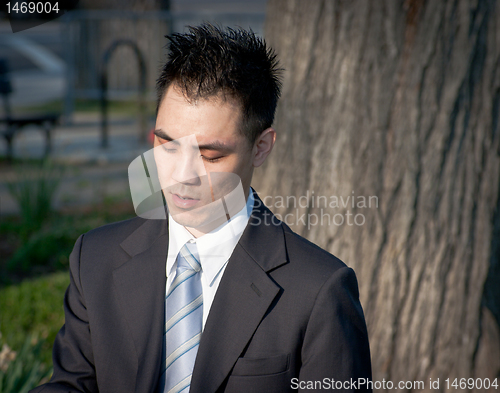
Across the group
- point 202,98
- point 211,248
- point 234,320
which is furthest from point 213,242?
point 202,98

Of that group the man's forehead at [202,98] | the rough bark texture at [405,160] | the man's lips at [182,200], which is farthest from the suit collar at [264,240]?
the rough bark texture at [405,160]

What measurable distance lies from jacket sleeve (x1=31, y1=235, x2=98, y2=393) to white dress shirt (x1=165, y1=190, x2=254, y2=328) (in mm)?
362

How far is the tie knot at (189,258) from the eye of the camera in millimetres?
1856

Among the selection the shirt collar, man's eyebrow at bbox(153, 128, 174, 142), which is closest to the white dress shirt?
the shirt collar

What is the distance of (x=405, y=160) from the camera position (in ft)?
9.39

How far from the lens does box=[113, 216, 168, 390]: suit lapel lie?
179 cm

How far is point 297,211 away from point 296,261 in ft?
4.07

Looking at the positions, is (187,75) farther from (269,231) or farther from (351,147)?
(351,147)

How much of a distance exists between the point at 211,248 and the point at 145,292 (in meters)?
0.29

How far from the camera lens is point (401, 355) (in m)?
3.01

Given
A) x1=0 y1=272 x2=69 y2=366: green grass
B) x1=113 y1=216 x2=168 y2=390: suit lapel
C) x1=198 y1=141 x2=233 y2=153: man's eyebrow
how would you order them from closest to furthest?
x1=198 y1=141 x2=233 y2=153: man's eyebrow → x1=113 y1=216 x2=168 y2=390: suit lapel → x1=0 y1=272 x2=69 y2=366: green grass

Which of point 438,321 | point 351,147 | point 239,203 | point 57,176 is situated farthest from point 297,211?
point 57,176

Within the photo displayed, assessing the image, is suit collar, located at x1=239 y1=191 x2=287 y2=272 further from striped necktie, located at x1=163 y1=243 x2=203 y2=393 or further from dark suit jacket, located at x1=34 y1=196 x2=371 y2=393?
striped necktie, located at x1=163 y1=243 x2=203 y2=393

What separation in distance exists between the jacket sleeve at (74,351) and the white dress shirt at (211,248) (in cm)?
36
